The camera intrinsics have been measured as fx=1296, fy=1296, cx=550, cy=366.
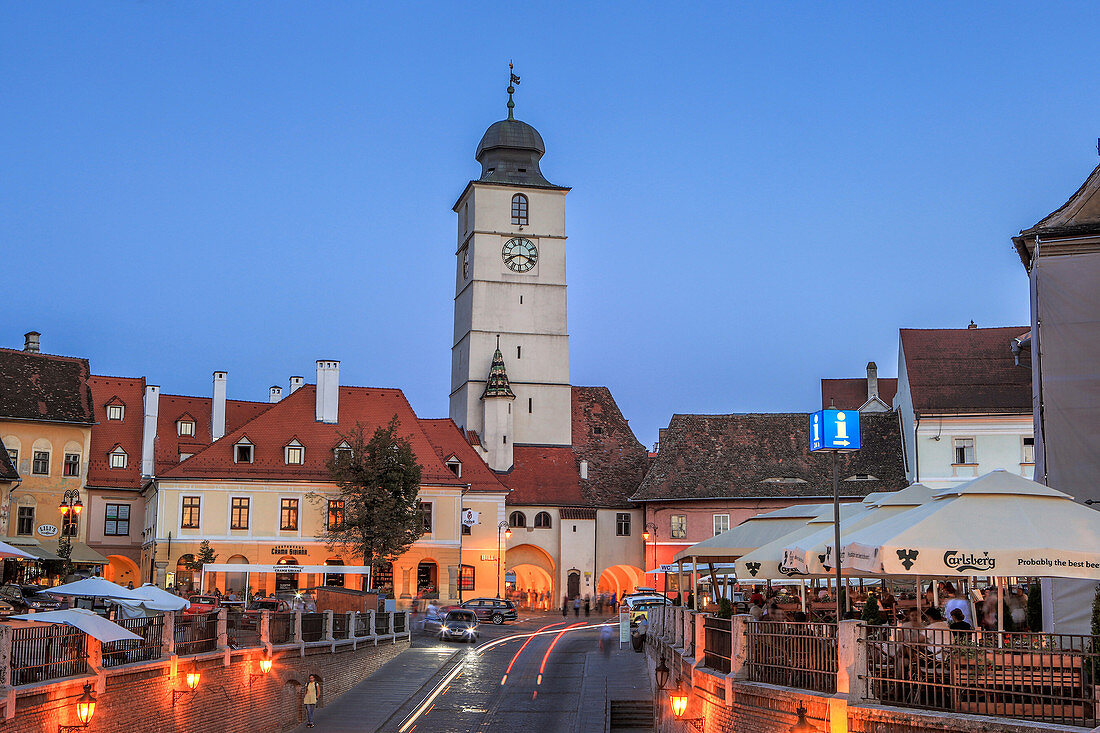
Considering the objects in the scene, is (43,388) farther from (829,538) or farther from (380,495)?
(829,538)

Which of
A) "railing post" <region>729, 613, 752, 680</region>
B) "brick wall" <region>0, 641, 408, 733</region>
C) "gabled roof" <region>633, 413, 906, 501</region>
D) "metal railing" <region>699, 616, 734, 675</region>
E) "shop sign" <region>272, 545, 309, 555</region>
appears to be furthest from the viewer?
"gabled roof" <region>633, 413, 906, 501</region>

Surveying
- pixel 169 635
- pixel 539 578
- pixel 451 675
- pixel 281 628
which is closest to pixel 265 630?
pixel 281 628

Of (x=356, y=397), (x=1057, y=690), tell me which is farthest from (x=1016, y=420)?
(x=1057, y=690)

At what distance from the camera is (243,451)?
60812 mm

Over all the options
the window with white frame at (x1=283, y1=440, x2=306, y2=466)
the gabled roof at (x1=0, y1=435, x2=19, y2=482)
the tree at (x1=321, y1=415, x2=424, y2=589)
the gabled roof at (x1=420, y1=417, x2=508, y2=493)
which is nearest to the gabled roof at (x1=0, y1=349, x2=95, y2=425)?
the gabled roof at (x1=0, y1=435, x2=19, y2=482)

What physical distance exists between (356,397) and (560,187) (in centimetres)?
2247

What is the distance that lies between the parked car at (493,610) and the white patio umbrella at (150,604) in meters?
26.0

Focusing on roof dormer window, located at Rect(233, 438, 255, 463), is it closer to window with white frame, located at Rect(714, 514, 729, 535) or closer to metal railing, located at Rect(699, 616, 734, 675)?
window with white frame, located at Rect(714, 514, 729, 535)

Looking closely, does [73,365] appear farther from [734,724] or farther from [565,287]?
[734,724]

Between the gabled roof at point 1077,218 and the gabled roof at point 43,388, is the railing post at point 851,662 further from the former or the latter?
the gabled roof at point 43,388

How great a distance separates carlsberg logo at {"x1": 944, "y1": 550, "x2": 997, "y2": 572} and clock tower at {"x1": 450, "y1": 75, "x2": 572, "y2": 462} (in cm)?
6096

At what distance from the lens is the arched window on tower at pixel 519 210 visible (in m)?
80.8

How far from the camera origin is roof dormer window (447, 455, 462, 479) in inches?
2628

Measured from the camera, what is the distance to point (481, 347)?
78.3 m
